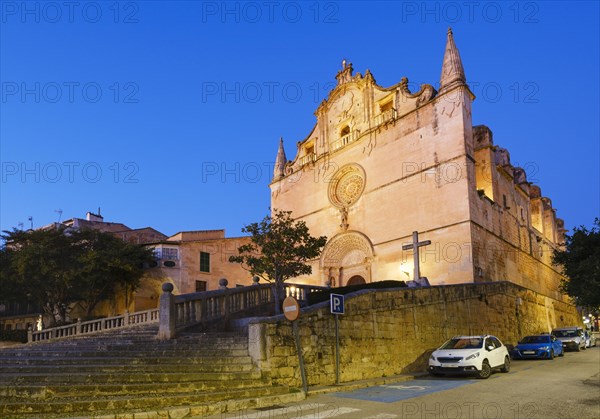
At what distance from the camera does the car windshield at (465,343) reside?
1437 cm

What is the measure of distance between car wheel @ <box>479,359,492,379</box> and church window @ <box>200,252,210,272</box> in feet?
73.1

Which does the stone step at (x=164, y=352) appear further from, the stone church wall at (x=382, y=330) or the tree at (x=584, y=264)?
the tree at (x=584, y=264)

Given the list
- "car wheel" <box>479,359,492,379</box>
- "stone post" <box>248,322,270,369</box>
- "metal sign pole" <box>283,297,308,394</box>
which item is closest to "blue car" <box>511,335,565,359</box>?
"car wheel" <box>479,359,492,379</box>

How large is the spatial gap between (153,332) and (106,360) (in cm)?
382

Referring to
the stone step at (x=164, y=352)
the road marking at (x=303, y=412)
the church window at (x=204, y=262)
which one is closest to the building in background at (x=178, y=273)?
the church window at (x=204, y=262)

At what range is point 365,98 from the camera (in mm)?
31344

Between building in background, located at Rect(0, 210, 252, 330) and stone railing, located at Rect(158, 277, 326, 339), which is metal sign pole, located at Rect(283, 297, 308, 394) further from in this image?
building in background, located at Rect(0, 210, 252, 330)

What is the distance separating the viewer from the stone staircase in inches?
321

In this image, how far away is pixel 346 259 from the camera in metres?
30.3

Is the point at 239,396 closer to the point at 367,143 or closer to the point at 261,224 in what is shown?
the point at 261,224

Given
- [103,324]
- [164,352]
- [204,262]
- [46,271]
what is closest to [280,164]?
[204,262]

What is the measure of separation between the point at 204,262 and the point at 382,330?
67.2 ft

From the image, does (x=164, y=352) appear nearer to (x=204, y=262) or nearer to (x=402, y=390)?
(x=402, y=390)

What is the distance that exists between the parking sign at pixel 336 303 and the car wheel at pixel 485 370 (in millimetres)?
4477
